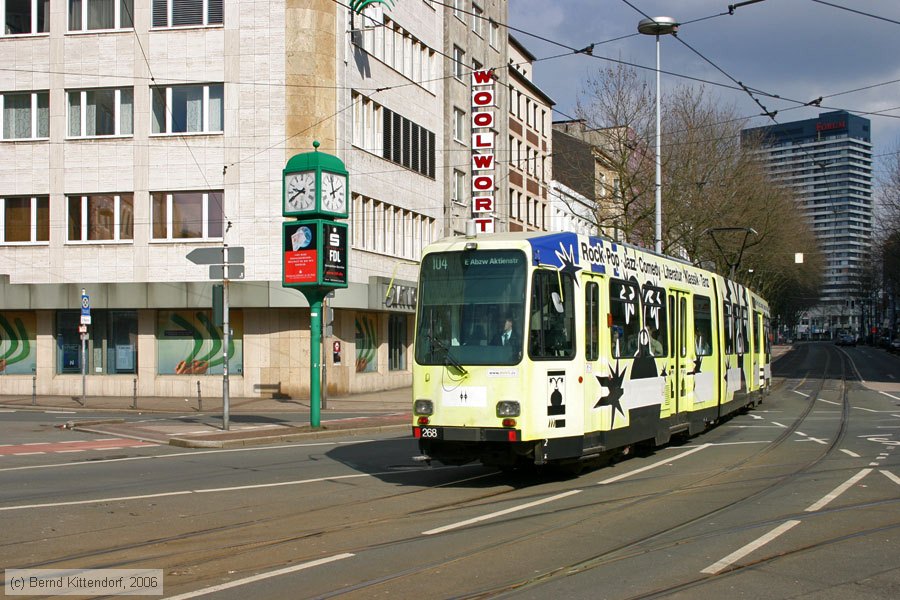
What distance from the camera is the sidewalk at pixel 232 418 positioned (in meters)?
20.2

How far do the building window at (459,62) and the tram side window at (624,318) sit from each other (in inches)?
1303

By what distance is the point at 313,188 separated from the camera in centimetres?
2109

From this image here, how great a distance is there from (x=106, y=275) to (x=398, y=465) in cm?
2278

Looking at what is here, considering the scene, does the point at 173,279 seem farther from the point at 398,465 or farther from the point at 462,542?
the point at 462,542

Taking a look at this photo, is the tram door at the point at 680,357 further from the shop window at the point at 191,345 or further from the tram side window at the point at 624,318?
the shop window at the point at 191,345

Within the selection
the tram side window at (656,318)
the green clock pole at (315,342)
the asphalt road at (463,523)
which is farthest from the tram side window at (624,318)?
the green clock pole at (315,342)

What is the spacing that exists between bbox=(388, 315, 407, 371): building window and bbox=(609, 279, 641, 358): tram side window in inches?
999

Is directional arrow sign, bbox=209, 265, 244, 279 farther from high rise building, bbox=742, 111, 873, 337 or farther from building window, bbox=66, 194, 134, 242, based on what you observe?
high rise building, bbox=742, 111, 873, 337

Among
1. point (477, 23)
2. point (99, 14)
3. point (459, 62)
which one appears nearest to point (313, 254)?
point (99, 14)

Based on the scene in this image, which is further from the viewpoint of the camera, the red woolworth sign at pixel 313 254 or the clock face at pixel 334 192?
the clock face at pixel 334 192

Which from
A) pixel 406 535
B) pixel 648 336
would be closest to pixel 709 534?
pixel 406 535

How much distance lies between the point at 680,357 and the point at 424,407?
6534mm

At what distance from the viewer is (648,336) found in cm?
1549

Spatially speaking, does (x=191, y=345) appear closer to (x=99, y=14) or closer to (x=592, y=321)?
(x=99, y=14)
